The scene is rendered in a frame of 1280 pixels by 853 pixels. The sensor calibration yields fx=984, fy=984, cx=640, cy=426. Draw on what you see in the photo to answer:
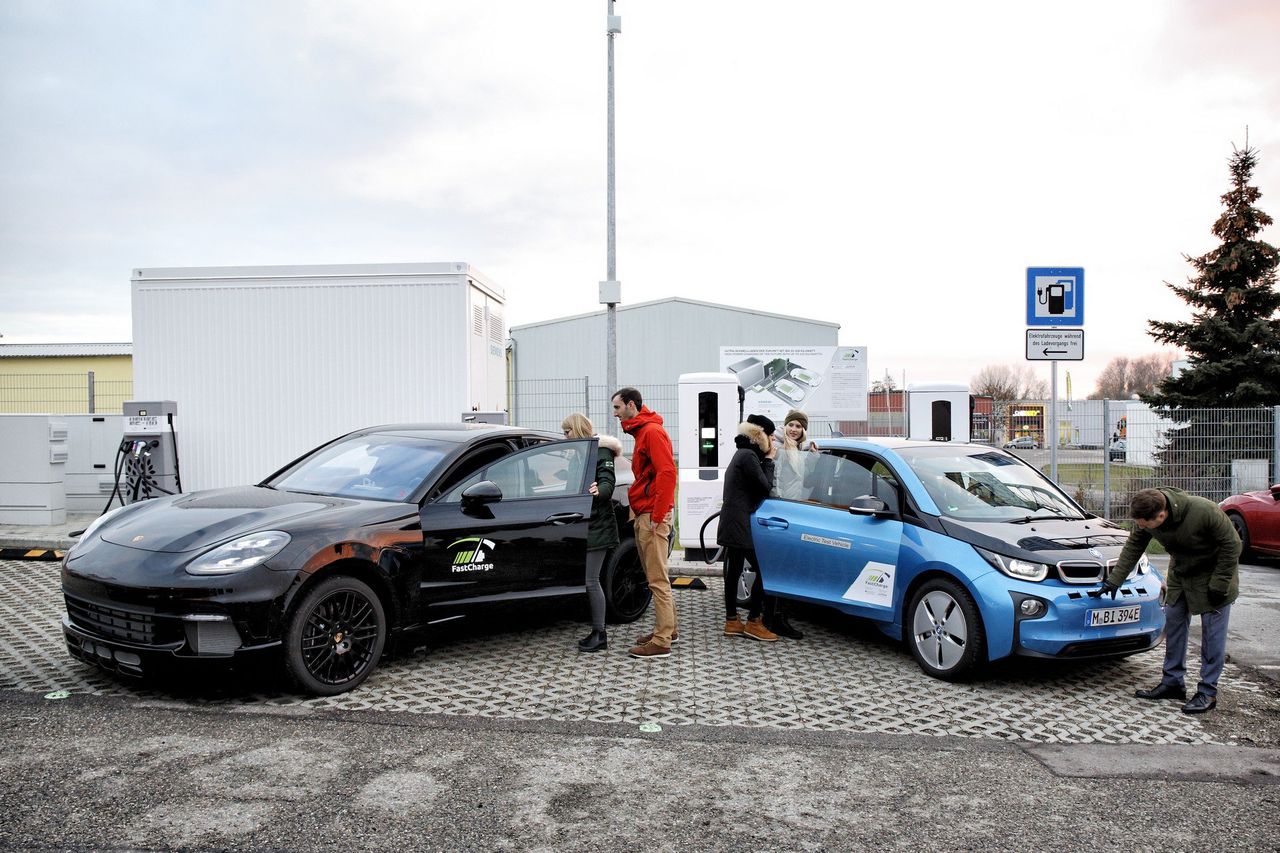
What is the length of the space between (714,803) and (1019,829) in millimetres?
1212

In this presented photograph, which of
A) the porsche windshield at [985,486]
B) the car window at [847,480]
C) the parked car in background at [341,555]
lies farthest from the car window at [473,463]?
the porsche windshield at [985,486]

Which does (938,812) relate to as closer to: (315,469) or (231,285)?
(315,469)

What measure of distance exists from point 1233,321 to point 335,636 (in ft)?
65.3

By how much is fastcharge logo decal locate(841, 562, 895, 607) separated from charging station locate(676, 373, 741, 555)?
3509 millimetres

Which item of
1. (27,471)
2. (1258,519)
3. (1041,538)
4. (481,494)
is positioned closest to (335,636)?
(481,494)

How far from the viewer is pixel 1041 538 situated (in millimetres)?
6191

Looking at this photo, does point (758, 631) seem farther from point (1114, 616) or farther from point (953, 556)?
point (1114, 616)

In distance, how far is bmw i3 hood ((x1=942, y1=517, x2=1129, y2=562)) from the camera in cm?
604

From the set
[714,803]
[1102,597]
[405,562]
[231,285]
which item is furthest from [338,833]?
[231,285]

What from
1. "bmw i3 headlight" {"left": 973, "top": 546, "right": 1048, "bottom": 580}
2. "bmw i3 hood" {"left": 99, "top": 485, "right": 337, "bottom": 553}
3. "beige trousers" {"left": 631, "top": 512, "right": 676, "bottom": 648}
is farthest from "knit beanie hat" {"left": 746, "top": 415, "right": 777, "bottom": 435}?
"bmw i3 hood" {"left": 99, "top": 485, "right": 337, "bottom": 553}

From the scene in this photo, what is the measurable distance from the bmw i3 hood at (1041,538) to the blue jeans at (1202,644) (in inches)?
19.5

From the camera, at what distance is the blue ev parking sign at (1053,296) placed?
971 cm

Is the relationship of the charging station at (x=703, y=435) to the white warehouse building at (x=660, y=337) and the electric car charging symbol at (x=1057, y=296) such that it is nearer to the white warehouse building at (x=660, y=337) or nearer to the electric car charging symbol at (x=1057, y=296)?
the electric car charging symbol at (x=1057, y=296)

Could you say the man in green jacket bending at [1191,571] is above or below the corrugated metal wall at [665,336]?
below
